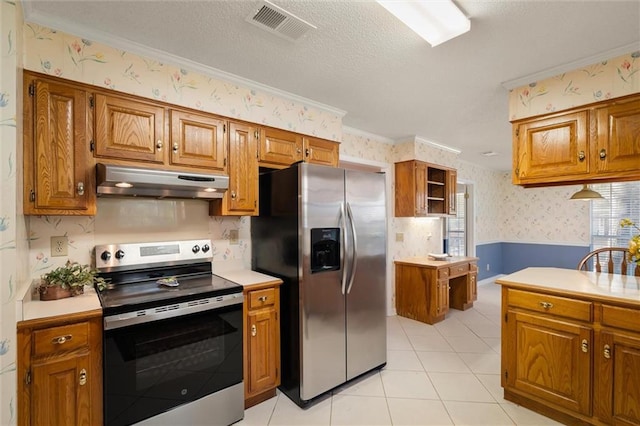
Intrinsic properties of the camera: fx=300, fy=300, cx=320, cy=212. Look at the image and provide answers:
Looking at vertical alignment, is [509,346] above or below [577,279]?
below

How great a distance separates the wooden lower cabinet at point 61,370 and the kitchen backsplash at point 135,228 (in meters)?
0.63

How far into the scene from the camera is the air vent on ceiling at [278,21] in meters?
1.67

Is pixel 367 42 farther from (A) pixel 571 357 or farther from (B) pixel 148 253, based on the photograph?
(A) pixel 571 357

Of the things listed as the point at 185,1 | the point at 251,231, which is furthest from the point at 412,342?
the point at 185,1

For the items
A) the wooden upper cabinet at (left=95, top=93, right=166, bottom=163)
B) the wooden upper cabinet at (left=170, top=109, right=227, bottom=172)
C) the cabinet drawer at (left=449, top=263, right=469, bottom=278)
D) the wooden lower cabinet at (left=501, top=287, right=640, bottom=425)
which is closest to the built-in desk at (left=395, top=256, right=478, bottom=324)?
the cabinet drawer at (left=449, top=263, right=469, bottom=278)

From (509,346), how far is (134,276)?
2.83 m

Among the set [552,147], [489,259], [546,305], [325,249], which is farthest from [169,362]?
[489,259]

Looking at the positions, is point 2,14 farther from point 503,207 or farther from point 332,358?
point 503,207

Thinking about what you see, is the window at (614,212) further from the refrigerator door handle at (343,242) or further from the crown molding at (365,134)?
the refrigerator door handle at (343,242)

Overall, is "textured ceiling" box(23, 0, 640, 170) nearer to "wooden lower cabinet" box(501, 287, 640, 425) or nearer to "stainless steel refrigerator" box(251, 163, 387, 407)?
"stainless steel refrigerator" box(251, 163, 387, 407)

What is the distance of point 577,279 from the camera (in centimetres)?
230

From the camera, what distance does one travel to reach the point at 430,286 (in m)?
3.96

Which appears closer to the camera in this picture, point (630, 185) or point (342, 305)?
point (342, 305)

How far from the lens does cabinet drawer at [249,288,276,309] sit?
222 cm
